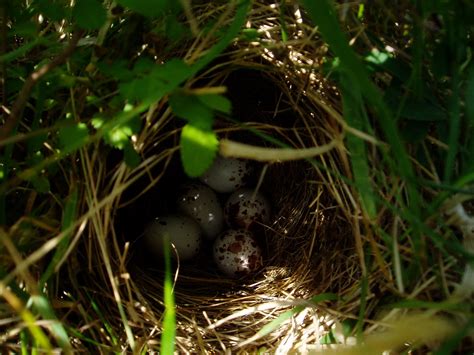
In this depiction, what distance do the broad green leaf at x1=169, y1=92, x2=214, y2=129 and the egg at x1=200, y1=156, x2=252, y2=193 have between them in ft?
2.37

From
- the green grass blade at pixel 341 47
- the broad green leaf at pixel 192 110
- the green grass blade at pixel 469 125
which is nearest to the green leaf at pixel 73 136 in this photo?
the broad green leaf at pixel 192 110

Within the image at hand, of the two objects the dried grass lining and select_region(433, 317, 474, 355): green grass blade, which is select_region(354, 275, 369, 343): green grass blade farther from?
select_region(433, 317, 474, 355): green grass blade

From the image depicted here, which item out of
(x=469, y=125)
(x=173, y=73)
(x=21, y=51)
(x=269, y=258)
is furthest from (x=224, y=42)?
(x=269, y=258)

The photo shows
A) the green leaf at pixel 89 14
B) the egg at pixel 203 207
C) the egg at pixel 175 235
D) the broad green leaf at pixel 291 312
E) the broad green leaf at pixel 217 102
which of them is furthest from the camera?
the egg at pixel 203 207

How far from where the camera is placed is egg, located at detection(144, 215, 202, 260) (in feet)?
4.76

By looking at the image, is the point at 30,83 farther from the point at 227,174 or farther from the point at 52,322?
the point at 227,174

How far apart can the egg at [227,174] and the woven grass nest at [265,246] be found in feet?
0.26

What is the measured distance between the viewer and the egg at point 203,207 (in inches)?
61.7

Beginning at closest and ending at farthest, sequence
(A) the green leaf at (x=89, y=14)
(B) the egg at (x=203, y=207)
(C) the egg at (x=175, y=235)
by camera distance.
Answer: (A) the green leaf at (x=89, y=14) → (C) the egg at (x=175, y=235) → (B) the egg at (x=203, y=207)

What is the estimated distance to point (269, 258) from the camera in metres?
1.55

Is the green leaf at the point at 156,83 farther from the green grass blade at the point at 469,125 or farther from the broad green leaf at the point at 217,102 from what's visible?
the green grass blade at the point at 469,125

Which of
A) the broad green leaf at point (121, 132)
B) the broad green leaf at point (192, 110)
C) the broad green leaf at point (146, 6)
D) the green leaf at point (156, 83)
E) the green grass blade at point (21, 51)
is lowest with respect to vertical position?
the broad green leaf at point (121, 132)

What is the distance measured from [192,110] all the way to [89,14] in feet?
0.89

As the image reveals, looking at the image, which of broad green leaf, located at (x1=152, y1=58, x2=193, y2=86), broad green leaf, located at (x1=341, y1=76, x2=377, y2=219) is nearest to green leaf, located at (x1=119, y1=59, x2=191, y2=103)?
broad green leaf, located at (x1=152, y1=58, x2=193, y2=86)
